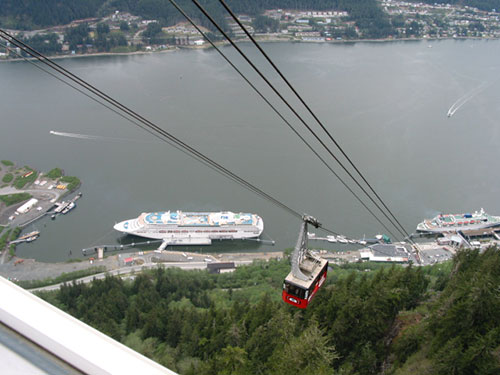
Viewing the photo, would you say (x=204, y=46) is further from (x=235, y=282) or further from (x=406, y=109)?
(x=235, y=282)

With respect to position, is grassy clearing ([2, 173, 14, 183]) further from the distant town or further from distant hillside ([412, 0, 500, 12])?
distant hillside ([412, 0, 500, 12])

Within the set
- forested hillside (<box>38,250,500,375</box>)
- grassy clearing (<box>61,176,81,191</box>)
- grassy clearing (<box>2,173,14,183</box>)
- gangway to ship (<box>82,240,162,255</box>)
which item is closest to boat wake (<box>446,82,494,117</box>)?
forested hillside (<box>38,250,500,375</box>)

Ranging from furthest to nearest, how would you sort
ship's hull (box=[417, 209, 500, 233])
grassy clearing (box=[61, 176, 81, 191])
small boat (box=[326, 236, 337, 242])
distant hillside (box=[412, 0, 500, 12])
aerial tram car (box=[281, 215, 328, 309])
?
1. distant hillside (box=[412, 0, 500, 12])
2. grassy clearing (box=[61, 176, 81, 191])
3. ship's hull (box=[417, 209, 500, 233])
4. small boat (box=[326, 236, 337, 242])
5. aerial tram car (box=[281, 215, 328, 309])

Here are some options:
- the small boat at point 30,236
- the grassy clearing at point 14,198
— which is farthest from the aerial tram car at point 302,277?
the grassy clearing at point 14,198

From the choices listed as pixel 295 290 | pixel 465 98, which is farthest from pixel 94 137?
pixel 465 98

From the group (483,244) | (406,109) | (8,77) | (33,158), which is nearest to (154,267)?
(33,158)
